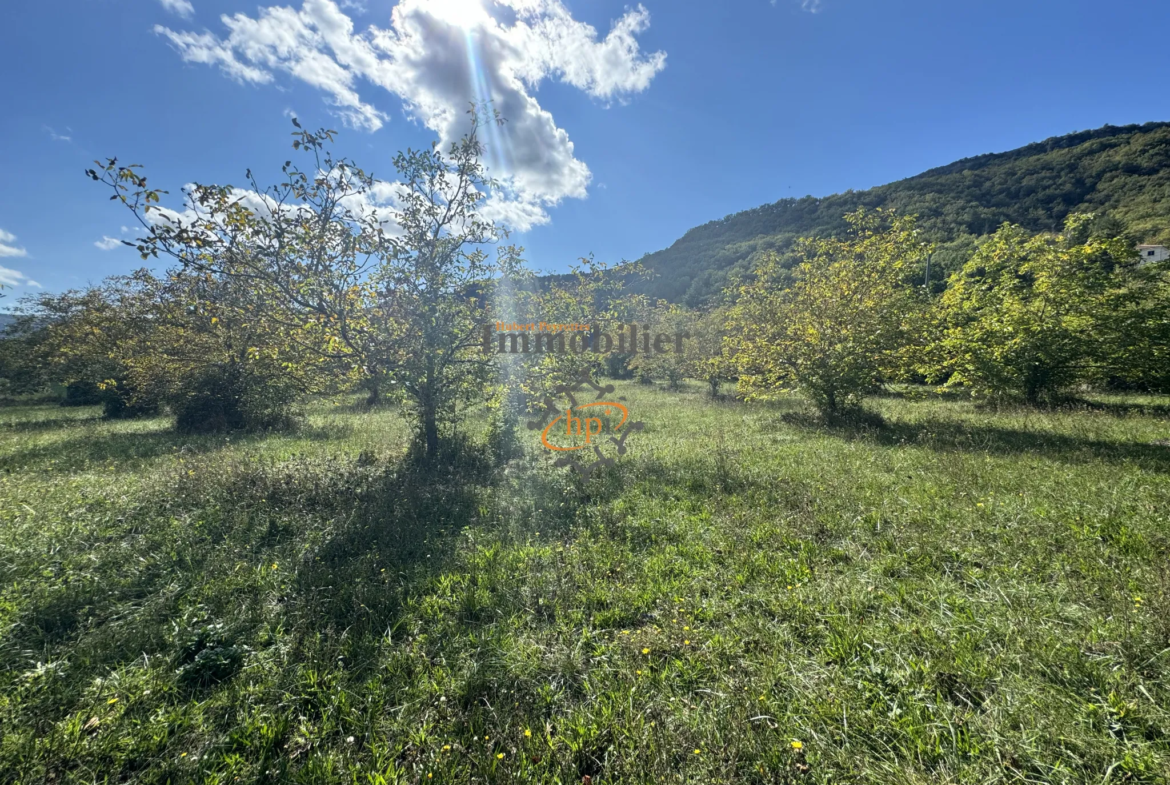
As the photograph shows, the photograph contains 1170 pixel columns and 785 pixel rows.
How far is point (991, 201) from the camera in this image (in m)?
53.6

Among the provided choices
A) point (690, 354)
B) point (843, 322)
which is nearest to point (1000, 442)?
point (843, 322)

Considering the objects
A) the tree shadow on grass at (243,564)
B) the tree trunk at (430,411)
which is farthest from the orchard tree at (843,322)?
the tree shadow on grass at (243,564)


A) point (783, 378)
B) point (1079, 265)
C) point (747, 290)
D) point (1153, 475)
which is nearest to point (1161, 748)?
point (1153, 475)

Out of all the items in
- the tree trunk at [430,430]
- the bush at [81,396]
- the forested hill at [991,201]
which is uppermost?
the forested hill at [991,201]

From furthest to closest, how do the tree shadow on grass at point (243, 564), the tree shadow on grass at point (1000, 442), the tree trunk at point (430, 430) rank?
the tree trunk at point (430, 430), the tree shadow on grass at point (1000, 442), the tree shadow on grass at point (243, 564)

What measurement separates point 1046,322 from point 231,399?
26187 millimetres

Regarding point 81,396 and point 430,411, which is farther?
point 81,396

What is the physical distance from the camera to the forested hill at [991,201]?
46.5 meters

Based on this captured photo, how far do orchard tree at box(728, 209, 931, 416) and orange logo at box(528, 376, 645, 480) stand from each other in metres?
4.87

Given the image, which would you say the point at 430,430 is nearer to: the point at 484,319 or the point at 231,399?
the point at 484,319

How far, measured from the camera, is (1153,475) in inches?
223

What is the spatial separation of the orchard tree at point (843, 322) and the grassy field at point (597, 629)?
5002 millimetres

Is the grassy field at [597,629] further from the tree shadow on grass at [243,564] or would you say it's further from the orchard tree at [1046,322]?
the orchard tree at [1046,322]

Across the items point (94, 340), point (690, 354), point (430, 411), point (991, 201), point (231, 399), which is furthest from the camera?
point (991, 201)
